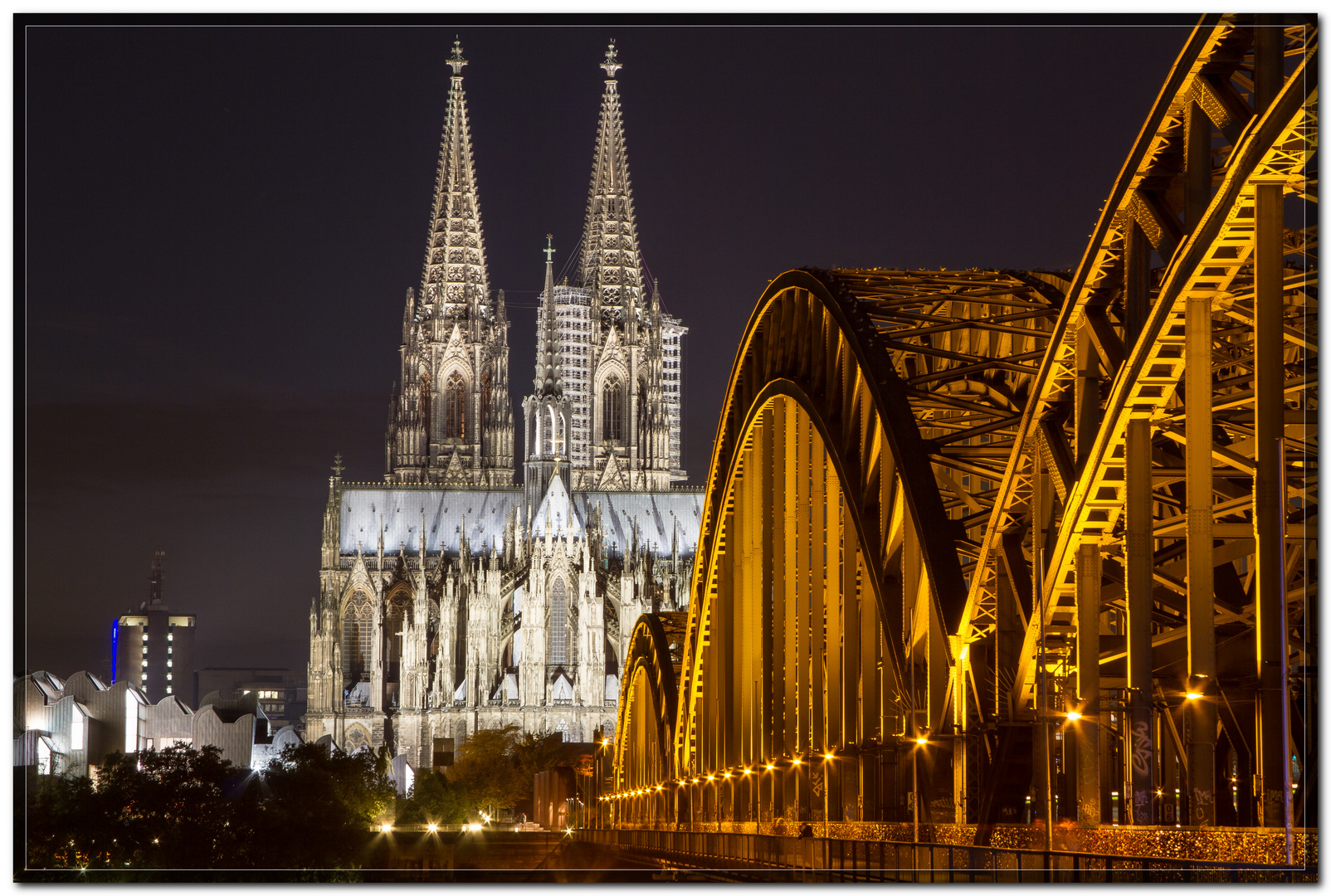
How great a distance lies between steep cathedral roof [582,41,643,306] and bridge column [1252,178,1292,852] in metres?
139

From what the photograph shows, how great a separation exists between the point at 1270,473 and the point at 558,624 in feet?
382

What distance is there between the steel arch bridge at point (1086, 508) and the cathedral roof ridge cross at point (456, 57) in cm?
650

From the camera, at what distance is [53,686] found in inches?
2244

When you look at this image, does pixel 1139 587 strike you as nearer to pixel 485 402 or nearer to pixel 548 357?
pixel 548 357

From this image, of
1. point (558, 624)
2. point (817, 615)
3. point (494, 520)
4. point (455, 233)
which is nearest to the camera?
point (817, 615)

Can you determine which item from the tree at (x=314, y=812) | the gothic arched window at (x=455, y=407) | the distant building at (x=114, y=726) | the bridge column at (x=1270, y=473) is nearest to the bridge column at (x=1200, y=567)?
the bridge column at (x=1270, y=473)

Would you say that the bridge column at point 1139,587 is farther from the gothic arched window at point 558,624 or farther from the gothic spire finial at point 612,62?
the gothic arched window at point 558,624

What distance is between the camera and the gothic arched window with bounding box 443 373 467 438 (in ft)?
510

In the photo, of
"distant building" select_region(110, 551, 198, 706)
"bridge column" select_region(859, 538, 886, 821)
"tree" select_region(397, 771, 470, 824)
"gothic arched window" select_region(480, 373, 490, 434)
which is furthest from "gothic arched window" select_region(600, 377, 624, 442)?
"bridge column" select_region(859, 538, 886, 821)

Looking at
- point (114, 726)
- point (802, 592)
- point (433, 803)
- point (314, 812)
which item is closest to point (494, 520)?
point (433, 803)

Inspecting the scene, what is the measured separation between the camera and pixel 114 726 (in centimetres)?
6844

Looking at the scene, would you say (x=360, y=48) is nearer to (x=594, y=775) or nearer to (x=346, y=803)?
(x=346, y=803)

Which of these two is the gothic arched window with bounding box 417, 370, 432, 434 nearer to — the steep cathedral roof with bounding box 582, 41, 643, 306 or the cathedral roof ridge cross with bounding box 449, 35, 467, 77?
the steep cathedral roof with bounding box 582, 41, 643, 306

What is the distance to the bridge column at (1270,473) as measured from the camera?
46.8 ft
